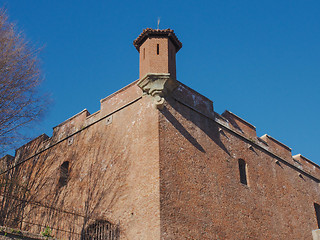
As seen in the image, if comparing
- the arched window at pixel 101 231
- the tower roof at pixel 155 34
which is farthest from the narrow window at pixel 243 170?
the arched window at pixel 101 231

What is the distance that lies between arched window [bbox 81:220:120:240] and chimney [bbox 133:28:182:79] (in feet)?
18.4

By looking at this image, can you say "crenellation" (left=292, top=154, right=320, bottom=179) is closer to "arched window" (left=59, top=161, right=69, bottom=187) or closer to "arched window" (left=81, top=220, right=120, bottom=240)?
"arched window" (left=81, top=220, right=120, bottom=240)

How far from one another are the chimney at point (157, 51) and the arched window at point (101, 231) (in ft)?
18.4

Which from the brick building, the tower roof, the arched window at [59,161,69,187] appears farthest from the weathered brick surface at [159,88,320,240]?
the arched window at [59,161,69,187]

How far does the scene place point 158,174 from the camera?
13.3 meters

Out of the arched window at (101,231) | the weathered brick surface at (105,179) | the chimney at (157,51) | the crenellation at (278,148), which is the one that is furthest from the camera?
the crenellation at (278,148)

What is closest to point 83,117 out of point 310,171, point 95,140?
point 95,140

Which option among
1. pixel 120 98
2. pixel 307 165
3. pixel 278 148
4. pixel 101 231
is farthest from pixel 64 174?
pixel 307 165

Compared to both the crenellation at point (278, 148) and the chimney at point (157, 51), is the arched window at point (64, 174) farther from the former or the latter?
the crenellation at point (278, 148)

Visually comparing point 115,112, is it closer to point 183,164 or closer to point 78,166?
point 78,166

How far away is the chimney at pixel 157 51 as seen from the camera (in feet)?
50.5

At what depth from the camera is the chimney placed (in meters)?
15.4

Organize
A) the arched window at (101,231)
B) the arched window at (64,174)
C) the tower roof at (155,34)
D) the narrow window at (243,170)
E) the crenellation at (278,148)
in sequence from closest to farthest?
the arched window at (101,231) < the tower roof at (155,34) < the narrow window at (243,170) < the arched window at (64,174) < the crenellation at (278,148)

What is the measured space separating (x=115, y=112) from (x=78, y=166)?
2.69 m
